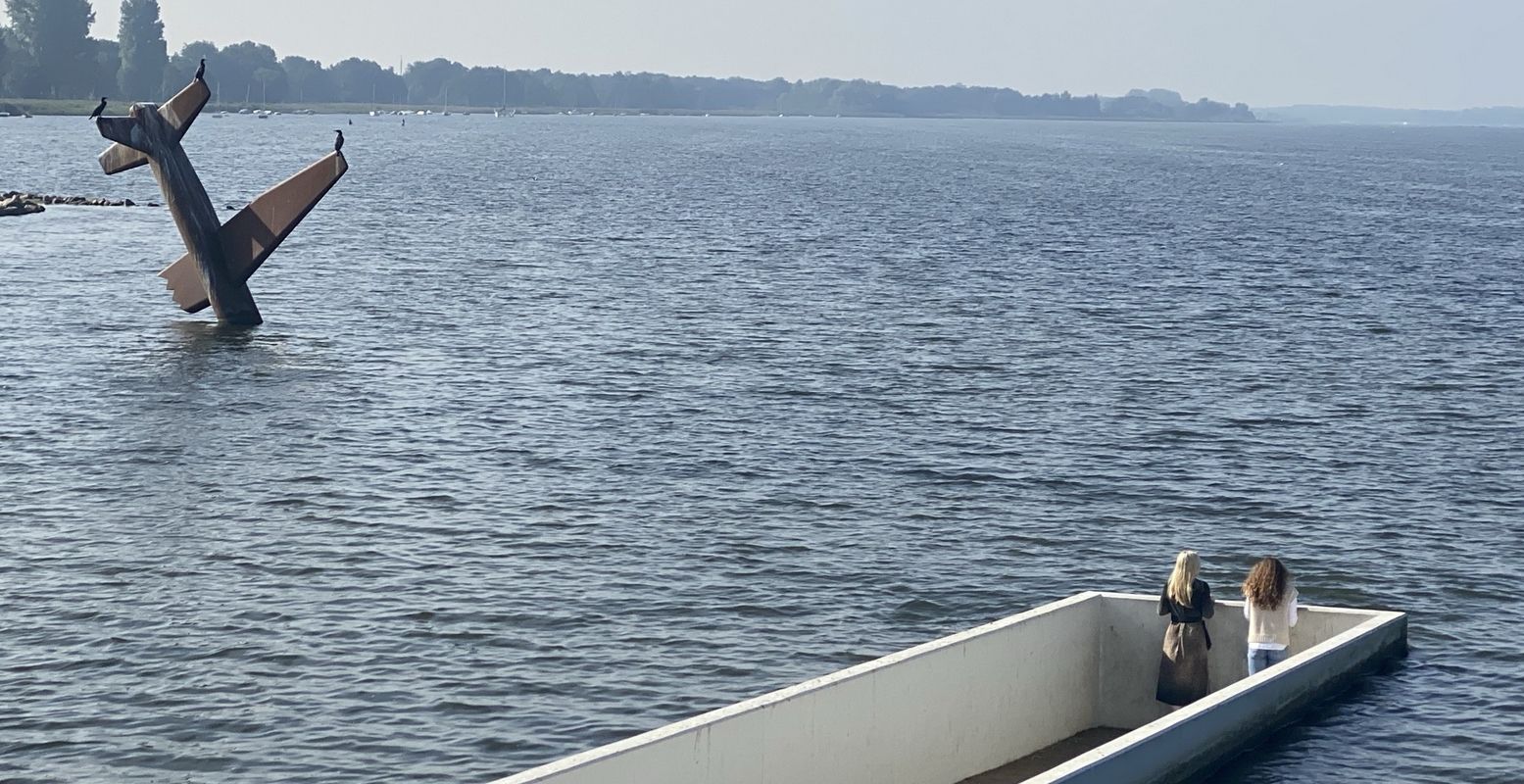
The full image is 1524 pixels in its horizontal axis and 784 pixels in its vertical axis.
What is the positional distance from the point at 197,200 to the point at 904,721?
118 ft

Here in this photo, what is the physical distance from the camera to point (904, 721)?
17.8 m

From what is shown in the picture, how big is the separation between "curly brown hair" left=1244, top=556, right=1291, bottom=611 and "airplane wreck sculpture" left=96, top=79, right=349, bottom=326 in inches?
1263

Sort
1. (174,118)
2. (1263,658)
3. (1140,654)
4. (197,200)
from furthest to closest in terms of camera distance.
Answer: (197,200) < (174,118) < (1140,654) < (1263,658)

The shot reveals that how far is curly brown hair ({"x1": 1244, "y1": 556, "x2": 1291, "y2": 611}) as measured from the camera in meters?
19.8

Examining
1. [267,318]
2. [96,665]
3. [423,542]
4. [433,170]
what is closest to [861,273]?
[267,318]

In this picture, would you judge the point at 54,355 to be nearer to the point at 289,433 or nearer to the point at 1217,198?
the point at 289,433

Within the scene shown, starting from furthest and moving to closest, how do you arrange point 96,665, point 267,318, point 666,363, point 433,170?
point 433,170
point 267,318
point 666,363
point 96,665

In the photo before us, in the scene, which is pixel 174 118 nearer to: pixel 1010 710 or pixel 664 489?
pixel 664 489

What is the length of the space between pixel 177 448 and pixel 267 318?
69.7 ft

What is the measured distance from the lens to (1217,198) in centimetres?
13212

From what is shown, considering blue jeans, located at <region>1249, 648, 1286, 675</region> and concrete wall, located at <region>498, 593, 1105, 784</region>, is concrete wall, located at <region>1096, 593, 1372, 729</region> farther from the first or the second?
blue jeans, located at <region>1249, 648, 1286, 675</region>

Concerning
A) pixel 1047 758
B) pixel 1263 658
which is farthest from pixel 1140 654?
pixel 1047 758

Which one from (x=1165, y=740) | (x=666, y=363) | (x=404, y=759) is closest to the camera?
(x=1165, y=740)

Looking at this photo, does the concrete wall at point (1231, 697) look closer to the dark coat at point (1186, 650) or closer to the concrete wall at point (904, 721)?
the dark coat at point (1186, 650)
